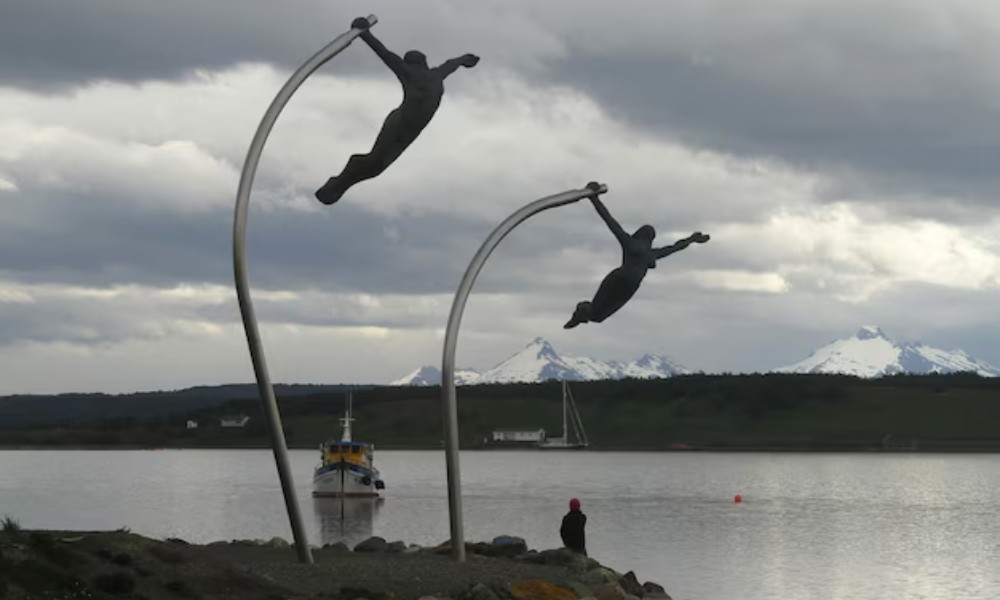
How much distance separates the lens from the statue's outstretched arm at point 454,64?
1187 inches

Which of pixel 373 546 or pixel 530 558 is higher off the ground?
pixel 373 546

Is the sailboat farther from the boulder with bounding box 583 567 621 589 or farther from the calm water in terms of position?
the boulder with bounding box 583 567 621 589

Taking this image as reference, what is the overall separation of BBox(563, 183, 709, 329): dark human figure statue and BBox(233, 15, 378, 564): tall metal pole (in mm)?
7768

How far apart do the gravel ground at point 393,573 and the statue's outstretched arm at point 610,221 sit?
7.47 m

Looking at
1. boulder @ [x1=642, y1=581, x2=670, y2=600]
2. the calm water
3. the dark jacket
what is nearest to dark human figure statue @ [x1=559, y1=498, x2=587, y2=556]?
the dark jacket

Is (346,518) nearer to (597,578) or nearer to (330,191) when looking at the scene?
(597,578)

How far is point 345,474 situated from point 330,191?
82905 millimetres

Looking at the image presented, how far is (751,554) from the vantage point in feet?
226

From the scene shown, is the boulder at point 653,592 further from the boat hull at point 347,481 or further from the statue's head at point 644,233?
the boat hull at point 347,481

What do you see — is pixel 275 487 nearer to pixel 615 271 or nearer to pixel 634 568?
pixel 634 568

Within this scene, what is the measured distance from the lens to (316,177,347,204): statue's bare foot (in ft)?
100

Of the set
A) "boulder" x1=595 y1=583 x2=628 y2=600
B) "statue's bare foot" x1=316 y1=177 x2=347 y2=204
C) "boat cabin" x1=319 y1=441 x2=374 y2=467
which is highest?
"statue's bare foot" x1=316 y1=177 x2=347 y2=204

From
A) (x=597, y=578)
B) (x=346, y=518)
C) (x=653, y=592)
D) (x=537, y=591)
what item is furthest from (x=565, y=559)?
(x=346, y=518)

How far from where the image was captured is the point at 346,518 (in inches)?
3701
